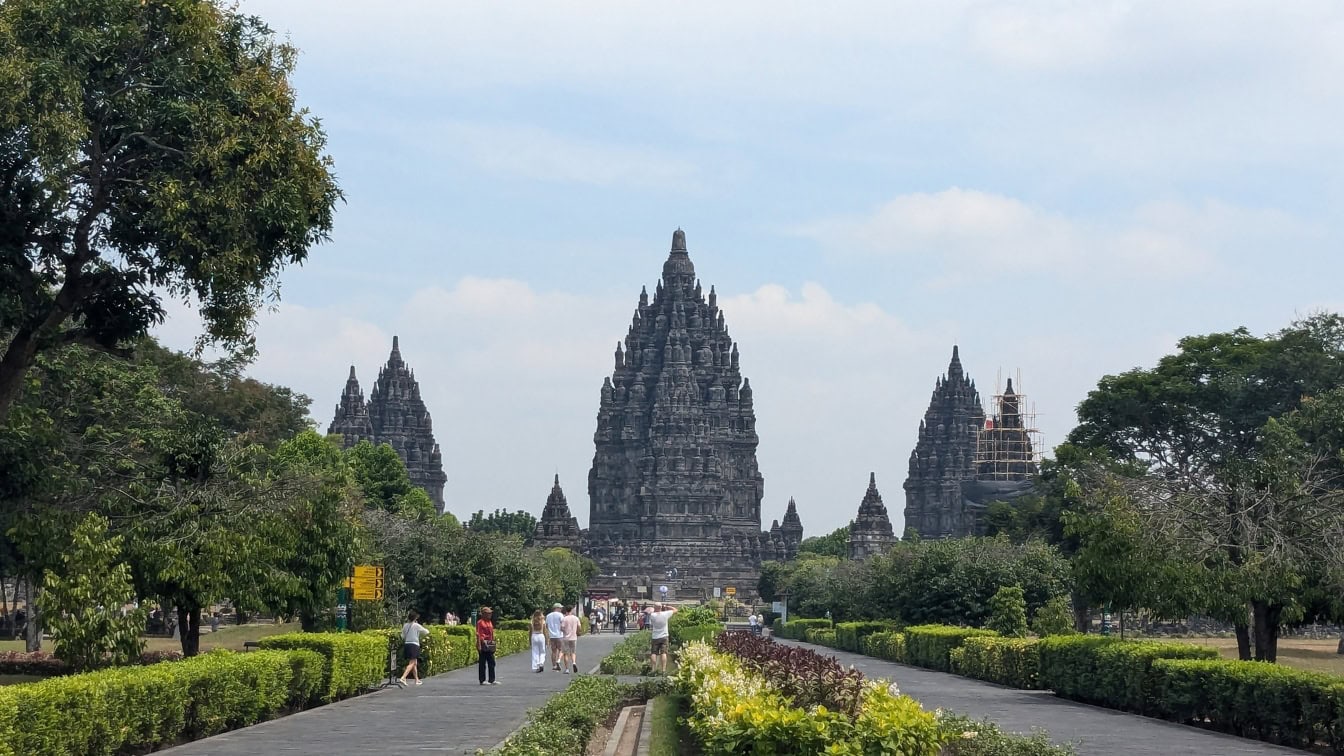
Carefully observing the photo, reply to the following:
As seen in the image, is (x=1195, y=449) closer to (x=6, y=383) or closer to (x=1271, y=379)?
(x=1271, y=379)

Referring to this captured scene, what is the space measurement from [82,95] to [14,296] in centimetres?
296

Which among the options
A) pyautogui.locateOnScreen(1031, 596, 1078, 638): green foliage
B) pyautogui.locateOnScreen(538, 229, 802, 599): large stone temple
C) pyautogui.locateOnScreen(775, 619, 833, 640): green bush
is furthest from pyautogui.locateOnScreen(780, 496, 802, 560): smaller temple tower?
pyautogui.locateOnScreen(1031, 596, 1078, 638): green foliage

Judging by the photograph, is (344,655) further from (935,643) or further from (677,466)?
(677,466)

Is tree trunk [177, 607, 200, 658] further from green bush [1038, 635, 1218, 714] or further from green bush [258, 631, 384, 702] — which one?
green bush [1038, 635, 1218, 714]

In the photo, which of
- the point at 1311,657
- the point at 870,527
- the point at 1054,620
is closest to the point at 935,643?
the point at 1054,620

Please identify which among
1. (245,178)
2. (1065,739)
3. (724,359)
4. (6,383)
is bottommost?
(1065,739)

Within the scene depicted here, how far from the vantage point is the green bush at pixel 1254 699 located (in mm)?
19422

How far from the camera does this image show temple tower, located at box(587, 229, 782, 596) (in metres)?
160

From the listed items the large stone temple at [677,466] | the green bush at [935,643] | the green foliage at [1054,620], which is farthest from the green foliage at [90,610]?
the large stone temple at [677,466]

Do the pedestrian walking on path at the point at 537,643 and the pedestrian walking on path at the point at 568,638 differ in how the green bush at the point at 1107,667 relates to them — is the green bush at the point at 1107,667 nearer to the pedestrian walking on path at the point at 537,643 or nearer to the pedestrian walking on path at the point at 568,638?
the pedestrian walking on path at the point at 537,643

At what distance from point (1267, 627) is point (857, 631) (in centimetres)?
3024

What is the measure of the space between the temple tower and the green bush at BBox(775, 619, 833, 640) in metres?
69.3

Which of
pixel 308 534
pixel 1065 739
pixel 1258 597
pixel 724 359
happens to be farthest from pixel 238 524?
pixel 724 359

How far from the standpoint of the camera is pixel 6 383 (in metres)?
24.2
